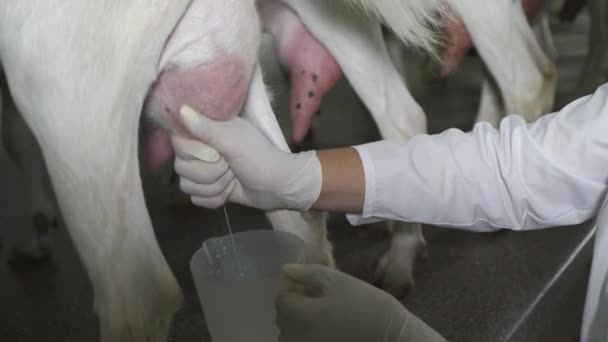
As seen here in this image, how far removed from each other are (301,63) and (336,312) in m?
0.66

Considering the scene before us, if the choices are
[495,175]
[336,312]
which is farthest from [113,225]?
[495,175]

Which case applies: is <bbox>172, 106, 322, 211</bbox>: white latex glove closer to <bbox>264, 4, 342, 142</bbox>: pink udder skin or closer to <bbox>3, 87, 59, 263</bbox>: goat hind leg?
<bbox>264, 4, 342, 142</bbox>: pink udder skin

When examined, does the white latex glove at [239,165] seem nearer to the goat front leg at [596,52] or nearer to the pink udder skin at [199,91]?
the pink udder skin at [199,91]

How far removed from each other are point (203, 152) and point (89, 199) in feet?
0.42

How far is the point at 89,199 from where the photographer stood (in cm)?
65

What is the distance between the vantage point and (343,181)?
0.73 metres

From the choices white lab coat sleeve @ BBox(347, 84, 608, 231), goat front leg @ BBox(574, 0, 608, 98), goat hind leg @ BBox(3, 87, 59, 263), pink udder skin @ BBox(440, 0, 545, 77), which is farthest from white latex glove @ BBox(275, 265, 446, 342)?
goat front leg @ BBox(574, 0, 608, 98)

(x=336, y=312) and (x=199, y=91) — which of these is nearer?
(x=336, y=312)

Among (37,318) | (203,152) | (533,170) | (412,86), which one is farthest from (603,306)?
(412,86)

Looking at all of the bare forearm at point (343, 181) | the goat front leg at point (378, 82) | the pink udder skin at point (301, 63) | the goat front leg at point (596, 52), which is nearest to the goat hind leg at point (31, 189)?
the pink udder skin at point (301, 63)

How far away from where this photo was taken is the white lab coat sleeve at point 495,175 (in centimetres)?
68

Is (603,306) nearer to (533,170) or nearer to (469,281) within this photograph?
(533,170)

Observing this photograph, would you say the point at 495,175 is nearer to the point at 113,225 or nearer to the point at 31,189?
the point at 113,225

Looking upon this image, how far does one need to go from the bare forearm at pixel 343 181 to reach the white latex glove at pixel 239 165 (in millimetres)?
12
